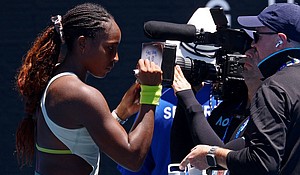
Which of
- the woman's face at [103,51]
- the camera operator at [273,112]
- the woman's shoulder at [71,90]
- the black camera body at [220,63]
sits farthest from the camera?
the black camera body at [220,63]

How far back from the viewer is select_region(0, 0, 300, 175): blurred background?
488 centimetres

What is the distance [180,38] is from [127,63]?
6.14 feet

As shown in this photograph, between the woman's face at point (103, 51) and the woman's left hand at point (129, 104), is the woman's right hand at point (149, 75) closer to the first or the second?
the woman's face at point (103, 51)

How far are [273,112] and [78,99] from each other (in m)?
0.65

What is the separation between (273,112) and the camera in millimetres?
2361

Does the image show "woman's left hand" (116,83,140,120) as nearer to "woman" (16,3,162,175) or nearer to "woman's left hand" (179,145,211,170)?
"woman" (16,3,162,175)

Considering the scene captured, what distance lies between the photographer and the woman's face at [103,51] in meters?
2.67

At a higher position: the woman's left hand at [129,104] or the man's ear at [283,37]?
the man's ear at [283,37]

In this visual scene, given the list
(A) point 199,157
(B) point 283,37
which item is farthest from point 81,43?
(B) point 283,37

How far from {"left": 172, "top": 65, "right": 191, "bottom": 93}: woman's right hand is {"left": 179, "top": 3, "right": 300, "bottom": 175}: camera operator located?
13.1 inches

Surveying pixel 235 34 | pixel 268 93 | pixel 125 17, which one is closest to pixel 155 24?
pixel 235 34

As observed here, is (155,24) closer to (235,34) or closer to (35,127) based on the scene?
(235,34)

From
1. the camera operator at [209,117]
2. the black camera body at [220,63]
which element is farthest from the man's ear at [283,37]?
the black camera body at [220,63]

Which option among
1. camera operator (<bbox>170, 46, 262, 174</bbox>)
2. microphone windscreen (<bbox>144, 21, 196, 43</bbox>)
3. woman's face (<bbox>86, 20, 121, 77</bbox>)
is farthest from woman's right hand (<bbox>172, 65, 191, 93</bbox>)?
woman's face (<bbox>86, 20, 121, 77</bbox>)
